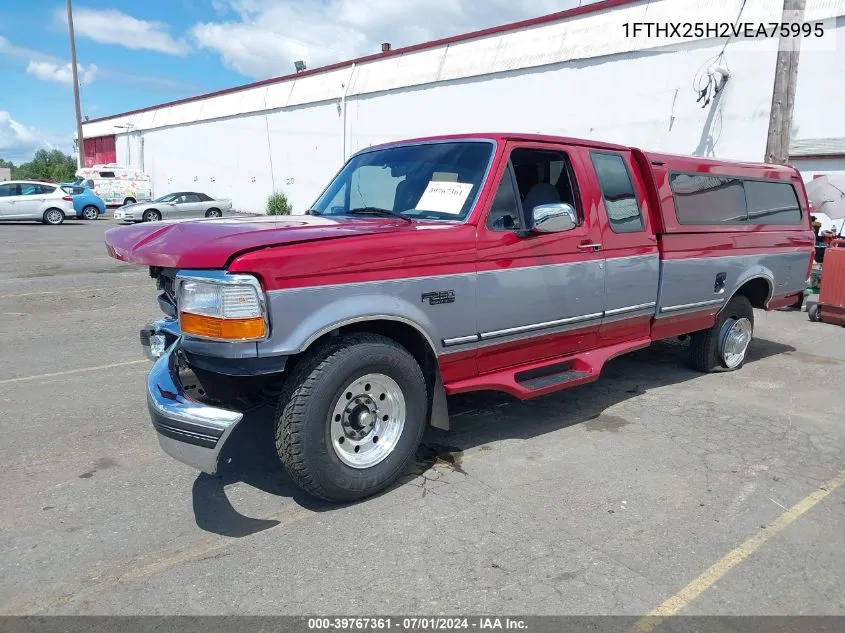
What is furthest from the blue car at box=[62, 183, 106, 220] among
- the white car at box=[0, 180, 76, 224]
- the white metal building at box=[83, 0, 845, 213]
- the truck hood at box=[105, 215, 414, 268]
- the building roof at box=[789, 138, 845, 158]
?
the truck hood at box=[105, 215, 414, 268]

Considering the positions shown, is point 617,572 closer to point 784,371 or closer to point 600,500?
point 600,500

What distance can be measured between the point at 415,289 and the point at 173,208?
25.7 meters

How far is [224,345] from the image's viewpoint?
317 centimetres

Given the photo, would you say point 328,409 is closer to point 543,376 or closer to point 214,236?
point 214,236

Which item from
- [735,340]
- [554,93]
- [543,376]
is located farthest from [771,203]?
[554,93]

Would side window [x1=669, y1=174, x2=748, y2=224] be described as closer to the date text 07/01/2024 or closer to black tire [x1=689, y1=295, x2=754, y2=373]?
black tire [x1=689, y1=295, x2=754, y2=373]

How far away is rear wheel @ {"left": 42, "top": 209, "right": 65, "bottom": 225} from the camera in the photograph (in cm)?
2457

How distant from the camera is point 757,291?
6605mm

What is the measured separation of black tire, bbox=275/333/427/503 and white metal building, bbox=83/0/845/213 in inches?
506

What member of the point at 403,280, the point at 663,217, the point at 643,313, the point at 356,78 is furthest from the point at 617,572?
the point at 356,78

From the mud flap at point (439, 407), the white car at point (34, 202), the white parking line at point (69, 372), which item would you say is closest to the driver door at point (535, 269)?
the mud flap at point (439, 407)

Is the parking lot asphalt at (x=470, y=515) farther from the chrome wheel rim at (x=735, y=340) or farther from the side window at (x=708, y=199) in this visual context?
the side window at (x=708, y=199)

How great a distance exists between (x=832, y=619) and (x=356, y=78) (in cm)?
2658

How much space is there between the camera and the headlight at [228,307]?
10.1ft
